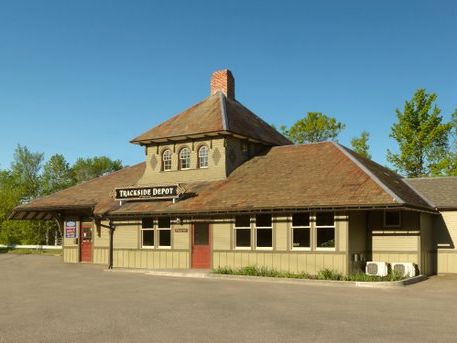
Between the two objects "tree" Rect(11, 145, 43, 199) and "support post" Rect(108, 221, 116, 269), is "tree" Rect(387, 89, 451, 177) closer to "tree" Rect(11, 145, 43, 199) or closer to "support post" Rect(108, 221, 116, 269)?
"support post" Rect(108, 221, 116, 269)

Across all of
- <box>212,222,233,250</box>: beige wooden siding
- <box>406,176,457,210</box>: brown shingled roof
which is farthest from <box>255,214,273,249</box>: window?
<box>406,176,457,210</box>: brown shingled roof

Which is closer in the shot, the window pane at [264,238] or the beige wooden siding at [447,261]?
the window pane at [264,238]

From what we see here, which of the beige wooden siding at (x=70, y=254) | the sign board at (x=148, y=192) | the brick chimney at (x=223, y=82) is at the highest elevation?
the brick chimney at (x=223, y=82)

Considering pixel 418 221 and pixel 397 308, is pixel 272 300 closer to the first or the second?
pixel 397 308

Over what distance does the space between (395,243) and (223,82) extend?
14.8 m

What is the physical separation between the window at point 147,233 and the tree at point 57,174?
193ft

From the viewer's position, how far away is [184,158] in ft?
98.3

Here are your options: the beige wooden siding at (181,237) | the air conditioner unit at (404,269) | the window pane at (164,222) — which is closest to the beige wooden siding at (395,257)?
the air conditioner unit at (404,269)

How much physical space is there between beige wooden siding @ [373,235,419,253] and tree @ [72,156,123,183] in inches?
2853

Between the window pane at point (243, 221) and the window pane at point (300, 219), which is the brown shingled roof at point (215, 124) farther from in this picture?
the window pane at point (300, 219)

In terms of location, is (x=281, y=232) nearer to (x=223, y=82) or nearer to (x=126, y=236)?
(x=126, y=236)

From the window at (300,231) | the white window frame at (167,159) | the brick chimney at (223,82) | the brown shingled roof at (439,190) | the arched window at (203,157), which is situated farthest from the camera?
the brick chimney at (223,82)

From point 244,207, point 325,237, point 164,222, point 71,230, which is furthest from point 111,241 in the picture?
point 325,237

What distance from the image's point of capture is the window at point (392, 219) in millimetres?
23672
